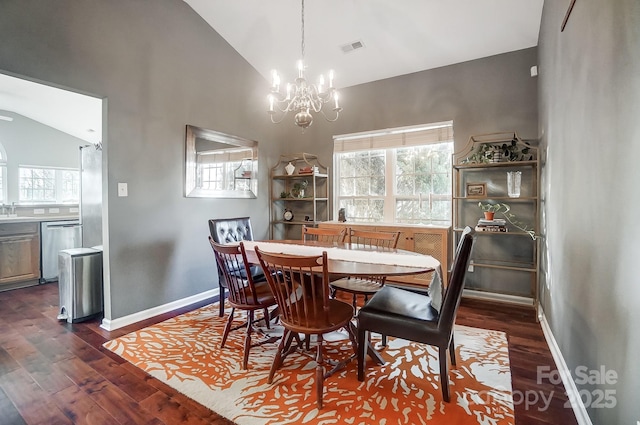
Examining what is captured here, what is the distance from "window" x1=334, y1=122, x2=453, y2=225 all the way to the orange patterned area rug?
5.93 ft

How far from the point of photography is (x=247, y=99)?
13.8 ft

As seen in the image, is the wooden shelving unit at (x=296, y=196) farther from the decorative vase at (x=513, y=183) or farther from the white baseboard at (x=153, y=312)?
the decorative vase at (x=513, y=183)

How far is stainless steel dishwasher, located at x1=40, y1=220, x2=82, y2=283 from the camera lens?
13.7 ft

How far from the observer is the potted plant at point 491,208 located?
3.33m

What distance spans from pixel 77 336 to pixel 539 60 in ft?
17.1

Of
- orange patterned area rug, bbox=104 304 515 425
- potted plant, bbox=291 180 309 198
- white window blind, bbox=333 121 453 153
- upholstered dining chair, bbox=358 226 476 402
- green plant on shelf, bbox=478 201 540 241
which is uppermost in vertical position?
white window blind, bbox=333 121 453 153

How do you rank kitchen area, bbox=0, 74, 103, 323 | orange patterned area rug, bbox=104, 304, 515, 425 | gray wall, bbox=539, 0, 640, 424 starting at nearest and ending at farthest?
gray wall, bbox=539, 0, 640, 424 < orange patterned area rug, bbox=104, 304, 515, 425 < kitchen area, bbox=0, 74, 103, 323

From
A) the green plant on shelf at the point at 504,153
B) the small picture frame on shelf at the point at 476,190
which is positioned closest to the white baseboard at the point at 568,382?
the small picture frame on shelf at the point at 476,190

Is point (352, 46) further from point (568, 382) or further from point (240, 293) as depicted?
point (568, 382)

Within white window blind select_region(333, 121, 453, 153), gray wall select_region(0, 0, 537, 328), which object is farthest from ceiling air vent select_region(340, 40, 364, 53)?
white window blind select_region(333, 121, 453, 153)

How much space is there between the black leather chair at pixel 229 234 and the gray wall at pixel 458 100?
191 centimetres

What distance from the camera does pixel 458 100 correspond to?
12.1 ft

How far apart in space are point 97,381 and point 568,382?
118 inches

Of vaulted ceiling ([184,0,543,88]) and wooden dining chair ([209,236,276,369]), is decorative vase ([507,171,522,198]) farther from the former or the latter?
wooden dining chair ([209,236,276,369])
